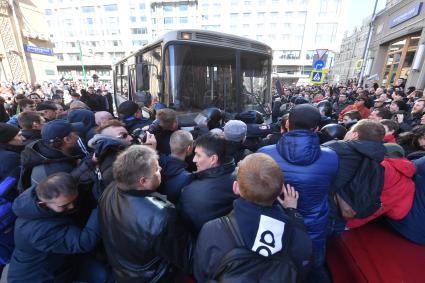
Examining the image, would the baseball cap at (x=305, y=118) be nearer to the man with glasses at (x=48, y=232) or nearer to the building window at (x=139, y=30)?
the man with glasses at (x=48, y=232)

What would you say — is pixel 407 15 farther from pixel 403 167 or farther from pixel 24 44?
pixel 24 44

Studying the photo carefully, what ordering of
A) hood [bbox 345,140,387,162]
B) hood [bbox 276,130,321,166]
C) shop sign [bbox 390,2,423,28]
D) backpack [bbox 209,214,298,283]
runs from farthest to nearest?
shop sign [bbox 390,2,423,28], hood [bbox 345,140,387,162], hood [bbox 276,130,321,166], backpack [bbox 209,214,298,283]

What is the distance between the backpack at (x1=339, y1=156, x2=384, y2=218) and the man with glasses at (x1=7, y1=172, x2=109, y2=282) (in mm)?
2241

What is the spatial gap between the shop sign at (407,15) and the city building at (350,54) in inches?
1114

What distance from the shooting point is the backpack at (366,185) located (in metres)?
1.81

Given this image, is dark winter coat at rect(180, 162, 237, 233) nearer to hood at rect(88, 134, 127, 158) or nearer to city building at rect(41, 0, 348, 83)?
hood at rect(88, 134, 127, 158)

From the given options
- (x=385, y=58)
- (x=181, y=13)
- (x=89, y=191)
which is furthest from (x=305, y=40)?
(x=89, y=191)

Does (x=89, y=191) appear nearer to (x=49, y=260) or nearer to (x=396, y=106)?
(x=49, y=260)

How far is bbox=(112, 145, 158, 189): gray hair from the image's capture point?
1471 mm

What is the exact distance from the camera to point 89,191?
81.3 inches

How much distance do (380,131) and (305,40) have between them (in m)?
49.4

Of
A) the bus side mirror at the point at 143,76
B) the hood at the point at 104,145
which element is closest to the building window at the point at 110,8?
the bus side mirror at the point at 143,76

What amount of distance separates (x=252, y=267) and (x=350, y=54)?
2348 inches

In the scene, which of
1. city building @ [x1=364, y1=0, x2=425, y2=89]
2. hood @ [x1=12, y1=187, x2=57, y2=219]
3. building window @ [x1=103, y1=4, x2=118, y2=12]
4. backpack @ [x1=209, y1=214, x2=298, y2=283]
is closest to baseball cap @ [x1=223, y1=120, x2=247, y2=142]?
backpack @ [x1=209, y1=214, x2=298, y2=283]
